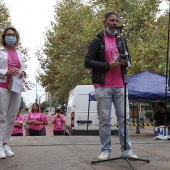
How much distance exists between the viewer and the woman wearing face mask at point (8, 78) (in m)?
5.21

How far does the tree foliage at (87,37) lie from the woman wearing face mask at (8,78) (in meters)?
16.7

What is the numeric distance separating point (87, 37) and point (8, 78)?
23260 millimetres

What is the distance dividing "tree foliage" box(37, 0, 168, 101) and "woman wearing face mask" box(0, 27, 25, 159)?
16.7m

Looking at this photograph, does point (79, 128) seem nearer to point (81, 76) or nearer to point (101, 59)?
point (101, 59)

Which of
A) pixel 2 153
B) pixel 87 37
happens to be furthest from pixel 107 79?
pixel 87 37

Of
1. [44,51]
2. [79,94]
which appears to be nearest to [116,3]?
[44,51]

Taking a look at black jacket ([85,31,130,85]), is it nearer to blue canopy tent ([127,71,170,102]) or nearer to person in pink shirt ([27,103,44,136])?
person in pink shirt ([27,103,44,136])

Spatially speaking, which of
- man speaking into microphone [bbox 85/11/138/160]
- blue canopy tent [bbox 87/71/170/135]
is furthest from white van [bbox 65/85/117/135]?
man speaking into microphone [bbox 85/11/138/160]

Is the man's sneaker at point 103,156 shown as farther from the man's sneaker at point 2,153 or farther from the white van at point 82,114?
the white van at point 82,114

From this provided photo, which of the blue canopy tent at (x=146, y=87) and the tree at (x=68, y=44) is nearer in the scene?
the blue canopy tent at (x=146, y=87)

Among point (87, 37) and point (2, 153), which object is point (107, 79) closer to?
point (2, 153)

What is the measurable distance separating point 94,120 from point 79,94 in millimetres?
1219

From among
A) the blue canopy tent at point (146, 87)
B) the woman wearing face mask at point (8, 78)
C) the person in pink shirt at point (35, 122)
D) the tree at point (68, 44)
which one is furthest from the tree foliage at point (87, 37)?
the woman wearing face mask at point (8, 78)

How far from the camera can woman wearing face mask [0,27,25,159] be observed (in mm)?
5207
